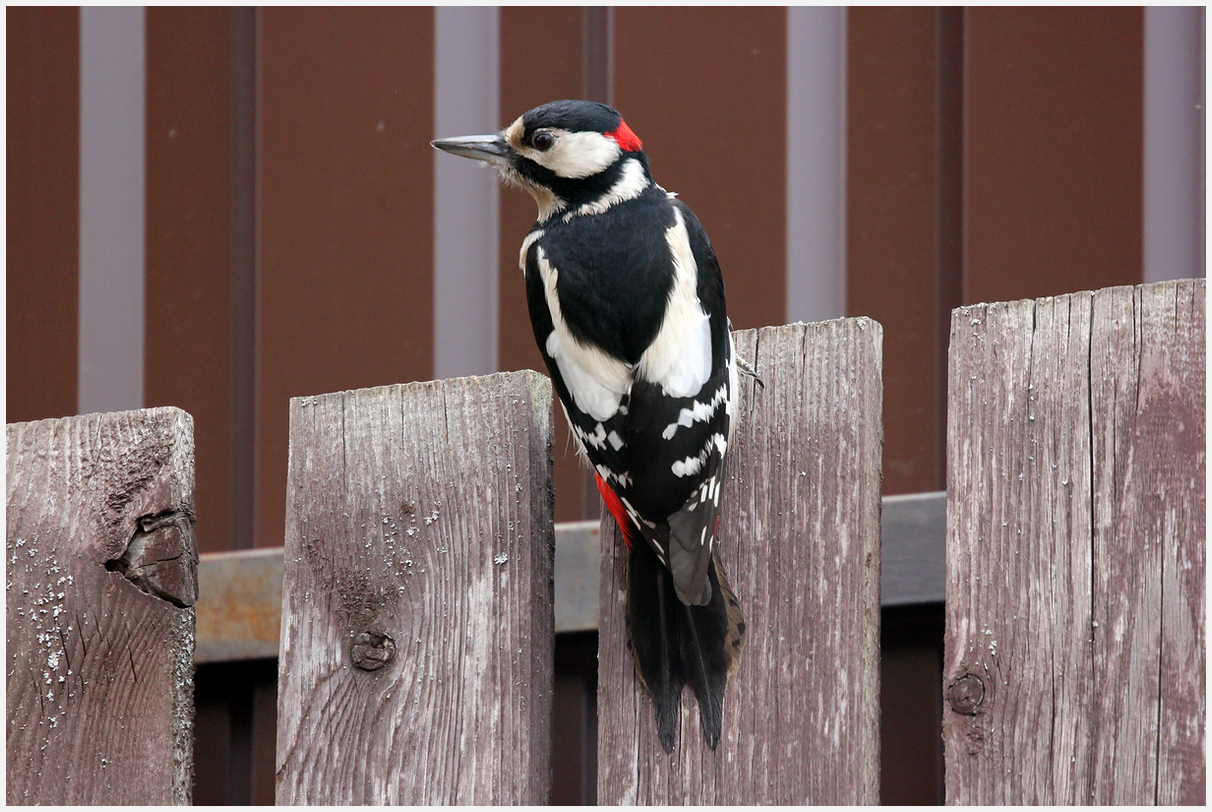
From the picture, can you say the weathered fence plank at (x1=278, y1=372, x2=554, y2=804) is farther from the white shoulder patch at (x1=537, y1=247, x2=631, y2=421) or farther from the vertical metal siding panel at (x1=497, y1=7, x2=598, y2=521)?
the vertical metal siding panel at (x1=497, y1=7, x2=598, y2=521)

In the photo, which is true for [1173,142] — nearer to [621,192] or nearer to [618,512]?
[621,192]

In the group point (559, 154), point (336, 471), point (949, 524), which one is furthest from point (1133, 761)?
point (559, 154)

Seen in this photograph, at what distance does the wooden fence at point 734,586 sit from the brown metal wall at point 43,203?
1265 mm

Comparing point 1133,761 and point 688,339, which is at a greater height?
point 688,339

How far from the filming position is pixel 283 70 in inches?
114

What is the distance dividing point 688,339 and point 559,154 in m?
0.56

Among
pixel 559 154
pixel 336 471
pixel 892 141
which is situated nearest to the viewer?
pixel 336 471

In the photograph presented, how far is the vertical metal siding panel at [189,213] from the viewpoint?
2.89 m

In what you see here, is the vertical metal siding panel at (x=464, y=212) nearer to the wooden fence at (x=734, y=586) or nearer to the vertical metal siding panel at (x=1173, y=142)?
the wooden fence at (x=734, y=586)

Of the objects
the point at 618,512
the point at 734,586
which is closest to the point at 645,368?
the point at 618,512

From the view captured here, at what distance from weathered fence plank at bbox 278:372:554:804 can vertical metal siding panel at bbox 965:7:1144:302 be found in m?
1.48

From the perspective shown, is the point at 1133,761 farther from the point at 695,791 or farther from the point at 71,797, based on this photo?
the point at 71,797

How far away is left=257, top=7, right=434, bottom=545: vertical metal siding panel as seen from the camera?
286 cm

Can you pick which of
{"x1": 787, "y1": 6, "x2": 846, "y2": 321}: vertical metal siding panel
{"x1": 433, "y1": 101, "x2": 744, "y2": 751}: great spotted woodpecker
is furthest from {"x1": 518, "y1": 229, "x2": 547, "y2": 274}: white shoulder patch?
{"x1": 787, "y1": 6, "x2": 846, "y2": 321}: vertical metal siding panel
